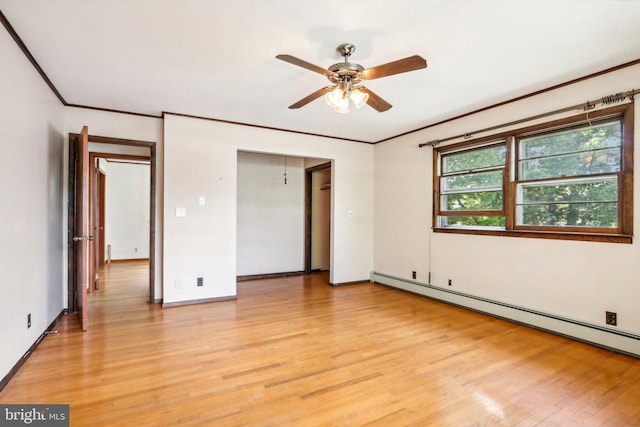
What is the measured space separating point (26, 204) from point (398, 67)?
317 centimetres

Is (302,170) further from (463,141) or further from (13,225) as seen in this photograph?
(13,225)

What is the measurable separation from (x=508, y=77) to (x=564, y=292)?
221 centimetres

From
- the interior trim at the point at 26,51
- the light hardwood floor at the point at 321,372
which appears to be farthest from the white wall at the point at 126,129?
the light hardwood floor at the point at 321,372

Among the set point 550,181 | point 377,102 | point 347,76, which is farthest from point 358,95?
point 550,181

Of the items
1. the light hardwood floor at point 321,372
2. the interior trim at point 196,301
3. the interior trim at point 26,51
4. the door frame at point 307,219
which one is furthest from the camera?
the door frame at point 307,219

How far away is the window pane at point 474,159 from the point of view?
12.5 ft

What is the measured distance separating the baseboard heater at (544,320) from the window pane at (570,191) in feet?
3.93

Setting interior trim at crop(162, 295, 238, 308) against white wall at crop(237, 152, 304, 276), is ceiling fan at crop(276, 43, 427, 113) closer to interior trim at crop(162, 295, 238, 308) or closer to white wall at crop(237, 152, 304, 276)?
interior trim at crop(162, 295, 238, 308)

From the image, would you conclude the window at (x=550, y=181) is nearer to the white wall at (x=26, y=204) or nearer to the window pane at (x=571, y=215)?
the window pane at (x=571, y=215)

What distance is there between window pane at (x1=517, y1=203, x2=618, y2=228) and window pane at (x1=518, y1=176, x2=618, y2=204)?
0.19 ft

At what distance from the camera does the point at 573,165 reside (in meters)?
3.12

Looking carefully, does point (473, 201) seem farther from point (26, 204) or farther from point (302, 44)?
point (26, 204)

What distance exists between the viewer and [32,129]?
107 inches

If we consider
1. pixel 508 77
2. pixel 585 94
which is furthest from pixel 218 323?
pixel 585 94
